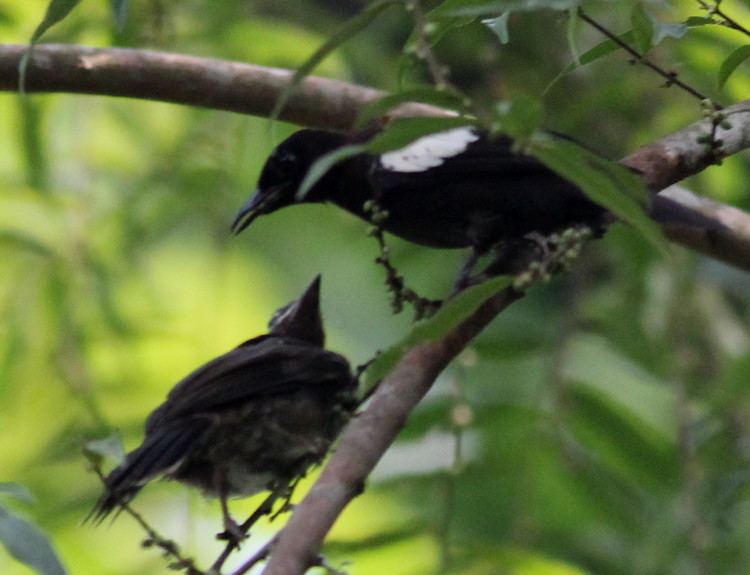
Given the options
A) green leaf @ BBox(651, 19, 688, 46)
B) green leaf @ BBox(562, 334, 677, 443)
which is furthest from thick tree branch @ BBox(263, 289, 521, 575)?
green leaf @ BBox(562, 334, 677, 443)

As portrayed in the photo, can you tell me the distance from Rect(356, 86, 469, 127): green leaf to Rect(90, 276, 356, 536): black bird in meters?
1.07

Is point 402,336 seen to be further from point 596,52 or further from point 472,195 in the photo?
point 596,52

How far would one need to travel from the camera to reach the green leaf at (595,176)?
156 cm

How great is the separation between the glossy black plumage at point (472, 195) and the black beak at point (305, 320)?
302 millimetres

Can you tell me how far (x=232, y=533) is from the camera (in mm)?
2393

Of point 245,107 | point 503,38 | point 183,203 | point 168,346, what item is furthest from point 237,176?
point 503,38

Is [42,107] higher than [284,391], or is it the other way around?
[42,107]

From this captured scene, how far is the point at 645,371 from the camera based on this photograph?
3703 mm

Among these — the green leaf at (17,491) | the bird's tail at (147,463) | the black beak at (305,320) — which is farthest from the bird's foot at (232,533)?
the black beak at (305,320)

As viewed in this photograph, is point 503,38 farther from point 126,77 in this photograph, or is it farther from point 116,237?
point 116,237

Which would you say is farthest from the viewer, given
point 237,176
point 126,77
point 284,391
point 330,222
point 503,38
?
point 330,222

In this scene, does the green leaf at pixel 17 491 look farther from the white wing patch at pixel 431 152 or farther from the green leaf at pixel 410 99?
the white wing patch at pixel 431 152

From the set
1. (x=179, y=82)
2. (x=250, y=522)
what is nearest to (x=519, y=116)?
(x=250, y=522)

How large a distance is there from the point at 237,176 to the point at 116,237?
46 centimetres
